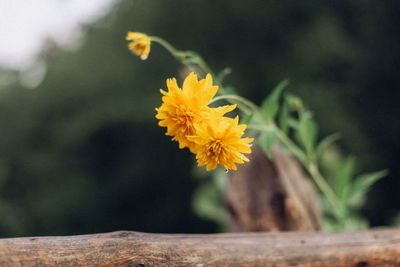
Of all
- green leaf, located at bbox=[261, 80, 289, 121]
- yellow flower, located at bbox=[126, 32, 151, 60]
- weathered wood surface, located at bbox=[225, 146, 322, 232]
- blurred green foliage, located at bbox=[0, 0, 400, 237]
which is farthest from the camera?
blurred green foliage, located at bbox=[0, 0, 400, 237]

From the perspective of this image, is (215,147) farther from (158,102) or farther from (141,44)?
(158,102)

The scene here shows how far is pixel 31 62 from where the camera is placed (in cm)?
220

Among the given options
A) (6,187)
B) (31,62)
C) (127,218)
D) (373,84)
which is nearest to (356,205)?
(373,84)

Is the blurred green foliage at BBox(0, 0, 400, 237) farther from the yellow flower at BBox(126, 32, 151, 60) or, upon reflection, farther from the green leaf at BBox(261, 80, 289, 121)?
the yellow flower at BBox(126, 32, 151, 60)

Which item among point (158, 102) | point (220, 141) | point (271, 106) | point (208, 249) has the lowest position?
point (208, 249)

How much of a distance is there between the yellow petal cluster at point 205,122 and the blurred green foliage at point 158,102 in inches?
41.6

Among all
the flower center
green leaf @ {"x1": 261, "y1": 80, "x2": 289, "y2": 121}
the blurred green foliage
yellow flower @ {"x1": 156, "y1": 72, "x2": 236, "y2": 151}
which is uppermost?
the blurred green foliage

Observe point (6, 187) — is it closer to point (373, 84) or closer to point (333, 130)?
point (333, 130)

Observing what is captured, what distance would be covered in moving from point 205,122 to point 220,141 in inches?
1.2

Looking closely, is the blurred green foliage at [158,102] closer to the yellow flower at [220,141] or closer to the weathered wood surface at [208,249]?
the weathered wood surface at [208,249]

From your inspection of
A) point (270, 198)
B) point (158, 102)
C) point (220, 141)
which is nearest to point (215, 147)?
point (220, 141)

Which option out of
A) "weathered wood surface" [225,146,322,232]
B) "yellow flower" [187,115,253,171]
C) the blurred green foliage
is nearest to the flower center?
"yellow flower" [187,115,253,171]

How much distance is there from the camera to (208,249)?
1.72ft

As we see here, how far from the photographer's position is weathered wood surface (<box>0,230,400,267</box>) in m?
0.43
